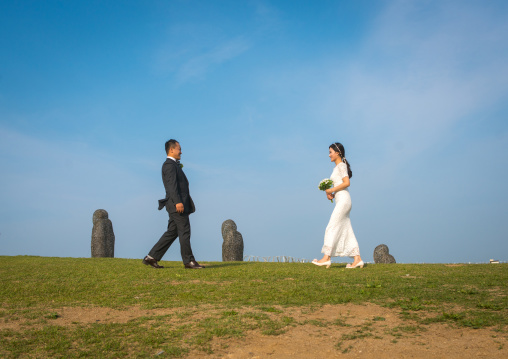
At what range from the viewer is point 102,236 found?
22922mm

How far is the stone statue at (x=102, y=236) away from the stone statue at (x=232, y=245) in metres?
6.00

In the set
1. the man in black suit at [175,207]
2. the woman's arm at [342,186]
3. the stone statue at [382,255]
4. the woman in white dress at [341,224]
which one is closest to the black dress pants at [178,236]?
the man in black suit at [175,207]

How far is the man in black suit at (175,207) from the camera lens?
11.7 m

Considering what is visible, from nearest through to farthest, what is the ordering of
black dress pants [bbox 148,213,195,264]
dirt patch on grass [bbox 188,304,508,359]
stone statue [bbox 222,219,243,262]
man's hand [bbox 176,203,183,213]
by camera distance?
dirt patch on grass [bbox 188,304,508,359] → man's hand [bbox 176,203,183,213] → black dress pants [bbox 148,213,195,264] → stone statue [bbox 222,219,243,262]

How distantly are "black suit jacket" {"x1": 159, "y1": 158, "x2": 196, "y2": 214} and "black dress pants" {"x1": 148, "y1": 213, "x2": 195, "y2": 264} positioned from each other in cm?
23

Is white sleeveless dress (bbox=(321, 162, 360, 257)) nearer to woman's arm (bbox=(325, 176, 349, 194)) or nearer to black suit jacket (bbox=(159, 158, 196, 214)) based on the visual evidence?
woman's arm (bbox=(325, 176, 349, 194))

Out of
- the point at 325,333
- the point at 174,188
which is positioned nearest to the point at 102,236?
the point at 174,188

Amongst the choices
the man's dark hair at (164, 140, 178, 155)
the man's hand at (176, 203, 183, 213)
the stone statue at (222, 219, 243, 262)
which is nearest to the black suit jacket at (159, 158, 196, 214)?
the man's hand at (176, 203, 183, 213)

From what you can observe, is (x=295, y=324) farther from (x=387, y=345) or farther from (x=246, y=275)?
(x=246, y=275)

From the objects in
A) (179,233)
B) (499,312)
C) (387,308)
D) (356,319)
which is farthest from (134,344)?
(179,233)

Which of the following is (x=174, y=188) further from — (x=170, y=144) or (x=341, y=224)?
(x=341, y=224)

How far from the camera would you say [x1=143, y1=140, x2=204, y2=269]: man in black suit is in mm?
11680

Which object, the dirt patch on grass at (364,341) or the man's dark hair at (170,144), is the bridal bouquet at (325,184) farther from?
the dirt patch on grass at (364,341)

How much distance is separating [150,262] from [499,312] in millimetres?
8526
